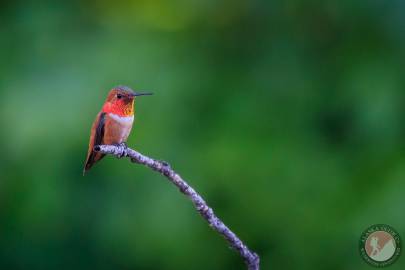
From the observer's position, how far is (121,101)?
2.25m

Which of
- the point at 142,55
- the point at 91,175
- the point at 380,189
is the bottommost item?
the point at 91,175

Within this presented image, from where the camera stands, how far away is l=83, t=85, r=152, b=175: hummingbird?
7.34ft

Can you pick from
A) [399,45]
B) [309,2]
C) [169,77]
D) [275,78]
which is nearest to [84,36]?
[169,77]

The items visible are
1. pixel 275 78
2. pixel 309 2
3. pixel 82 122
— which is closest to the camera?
pixel 82 122

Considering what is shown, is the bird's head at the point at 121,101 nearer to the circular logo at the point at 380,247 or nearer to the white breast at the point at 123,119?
the white breast at the point at 123,119

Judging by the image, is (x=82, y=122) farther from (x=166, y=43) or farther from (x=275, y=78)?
(x=275, y=78)

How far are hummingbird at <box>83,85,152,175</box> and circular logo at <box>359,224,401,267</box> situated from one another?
887 mm

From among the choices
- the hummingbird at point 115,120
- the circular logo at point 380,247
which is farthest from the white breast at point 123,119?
the circular logo at point 380,247

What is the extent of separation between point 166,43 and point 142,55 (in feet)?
0.82

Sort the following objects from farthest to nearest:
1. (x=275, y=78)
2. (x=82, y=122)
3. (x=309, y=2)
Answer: (x=309, y=2)
(x=275, y=78)
(x=82, y=122)

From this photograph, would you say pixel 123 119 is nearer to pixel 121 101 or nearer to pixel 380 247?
pixel 121 101

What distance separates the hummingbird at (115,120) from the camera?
7.34ft

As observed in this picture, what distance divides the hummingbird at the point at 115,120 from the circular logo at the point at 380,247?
0.89 m

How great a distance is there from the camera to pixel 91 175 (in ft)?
12.8
